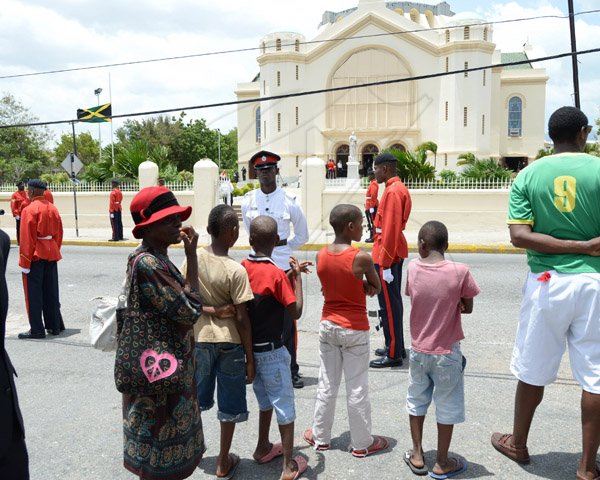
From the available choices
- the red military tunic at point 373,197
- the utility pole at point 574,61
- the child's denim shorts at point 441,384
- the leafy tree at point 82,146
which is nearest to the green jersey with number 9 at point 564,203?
the child's denim shorts at point 441,384

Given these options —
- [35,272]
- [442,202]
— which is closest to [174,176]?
[442,202]

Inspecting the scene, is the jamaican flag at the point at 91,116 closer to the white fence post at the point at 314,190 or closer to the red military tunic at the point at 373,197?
the red military tunic at the point at 373,197

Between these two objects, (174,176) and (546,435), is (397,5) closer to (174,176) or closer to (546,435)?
(174,176)

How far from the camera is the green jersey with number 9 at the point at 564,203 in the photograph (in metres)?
3.16

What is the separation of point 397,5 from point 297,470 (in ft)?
→ 197

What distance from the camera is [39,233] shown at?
6.61 metres

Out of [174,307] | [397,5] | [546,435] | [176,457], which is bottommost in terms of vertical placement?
[546,435]

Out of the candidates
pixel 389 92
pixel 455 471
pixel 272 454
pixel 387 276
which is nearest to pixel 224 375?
pixel 272 454

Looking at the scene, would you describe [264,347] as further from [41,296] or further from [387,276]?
[41,296]

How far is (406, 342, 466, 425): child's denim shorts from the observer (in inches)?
133

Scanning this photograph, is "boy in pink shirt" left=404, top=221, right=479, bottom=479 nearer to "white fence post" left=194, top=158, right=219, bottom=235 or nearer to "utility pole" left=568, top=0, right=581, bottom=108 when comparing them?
"utility pole" left=568, top=0, right=581, bottom=108

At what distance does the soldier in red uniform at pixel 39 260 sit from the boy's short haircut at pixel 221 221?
13.1ft

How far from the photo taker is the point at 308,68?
43.7 m

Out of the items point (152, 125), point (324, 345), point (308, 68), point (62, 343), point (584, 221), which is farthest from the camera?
point (152, 125)
